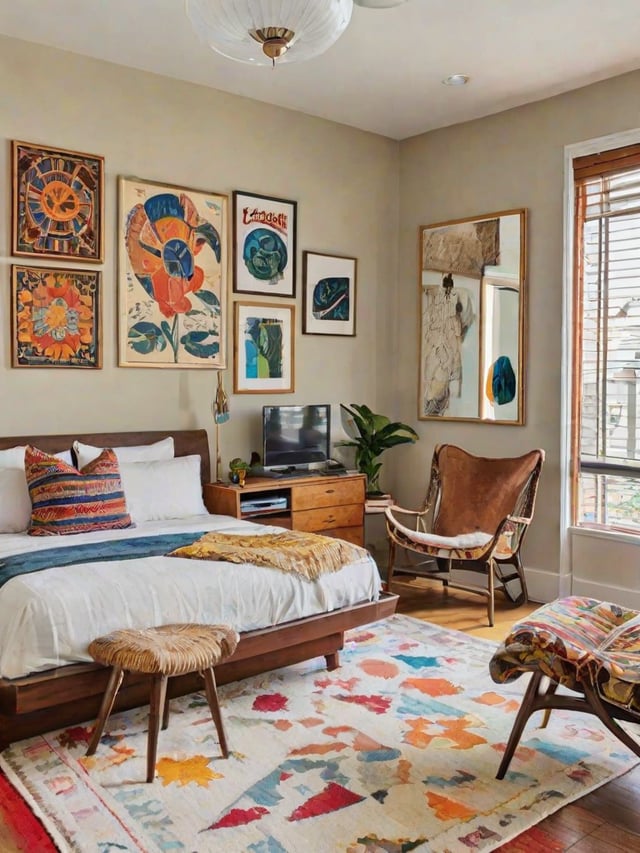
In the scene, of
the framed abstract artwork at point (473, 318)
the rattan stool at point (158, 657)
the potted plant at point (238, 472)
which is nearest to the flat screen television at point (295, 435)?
the potted plant at point (238, 472)

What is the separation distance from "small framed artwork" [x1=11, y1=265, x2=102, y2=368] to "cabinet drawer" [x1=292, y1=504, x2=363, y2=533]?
1458 mm

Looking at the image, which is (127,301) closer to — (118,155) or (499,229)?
(118,155)

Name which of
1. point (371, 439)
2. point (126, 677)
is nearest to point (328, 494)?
point (371, 439)

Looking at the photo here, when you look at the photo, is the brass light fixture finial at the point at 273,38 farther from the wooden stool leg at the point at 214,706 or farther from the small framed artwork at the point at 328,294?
the small framed artwork at the point at 328,294

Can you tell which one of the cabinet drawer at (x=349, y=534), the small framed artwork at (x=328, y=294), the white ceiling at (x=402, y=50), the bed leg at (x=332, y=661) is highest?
the white ceiling at (x=402, y=50)

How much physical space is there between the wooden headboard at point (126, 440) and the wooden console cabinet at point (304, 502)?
8.5 inches

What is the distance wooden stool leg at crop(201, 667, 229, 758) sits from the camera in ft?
8.82

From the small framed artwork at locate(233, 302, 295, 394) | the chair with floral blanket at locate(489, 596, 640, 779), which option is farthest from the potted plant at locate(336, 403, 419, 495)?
the chair with floral blanket at locate(489, 596, 640, 779)

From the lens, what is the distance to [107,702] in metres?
2.68

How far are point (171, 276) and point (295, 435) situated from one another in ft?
3.97

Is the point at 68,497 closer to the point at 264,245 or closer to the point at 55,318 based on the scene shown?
the point at 55,318

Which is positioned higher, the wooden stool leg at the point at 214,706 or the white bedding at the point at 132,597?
the white bedding at the point at 132,597

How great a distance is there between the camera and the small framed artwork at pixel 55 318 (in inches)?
159

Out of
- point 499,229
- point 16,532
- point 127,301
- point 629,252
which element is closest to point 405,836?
point 16,532
